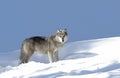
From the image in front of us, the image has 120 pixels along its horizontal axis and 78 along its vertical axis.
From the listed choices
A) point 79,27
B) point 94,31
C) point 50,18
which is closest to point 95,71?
point 94,31

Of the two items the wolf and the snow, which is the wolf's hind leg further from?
the snow

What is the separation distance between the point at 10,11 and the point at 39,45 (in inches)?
1078

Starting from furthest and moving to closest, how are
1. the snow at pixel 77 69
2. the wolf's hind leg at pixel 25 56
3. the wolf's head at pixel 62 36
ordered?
the wolf's hind leg at pixel 25 56 → the wolf's head at pixel 62 36 → the snow at pixel 77 69

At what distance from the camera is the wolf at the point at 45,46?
1407 cm

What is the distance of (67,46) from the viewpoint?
16.3m

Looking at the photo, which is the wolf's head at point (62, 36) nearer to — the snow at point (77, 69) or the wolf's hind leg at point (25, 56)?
the snow at point (77, 69)

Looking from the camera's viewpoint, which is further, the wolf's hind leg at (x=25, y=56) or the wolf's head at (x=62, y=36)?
the wolf's hind leg at (x=25, y=56)

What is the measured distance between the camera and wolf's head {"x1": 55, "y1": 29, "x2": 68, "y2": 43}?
45.7 feet

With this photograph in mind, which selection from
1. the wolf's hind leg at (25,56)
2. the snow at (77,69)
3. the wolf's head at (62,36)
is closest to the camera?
the snow at (77,69)

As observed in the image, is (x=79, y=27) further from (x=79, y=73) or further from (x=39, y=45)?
(x=79, y=73)

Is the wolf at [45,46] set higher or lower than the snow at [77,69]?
higher

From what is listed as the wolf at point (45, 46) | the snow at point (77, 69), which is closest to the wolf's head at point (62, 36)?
the wolf at point (45, 46)

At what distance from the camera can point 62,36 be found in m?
14.0

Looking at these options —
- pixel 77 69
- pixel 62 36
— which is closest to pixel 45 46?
pixel 62 36
